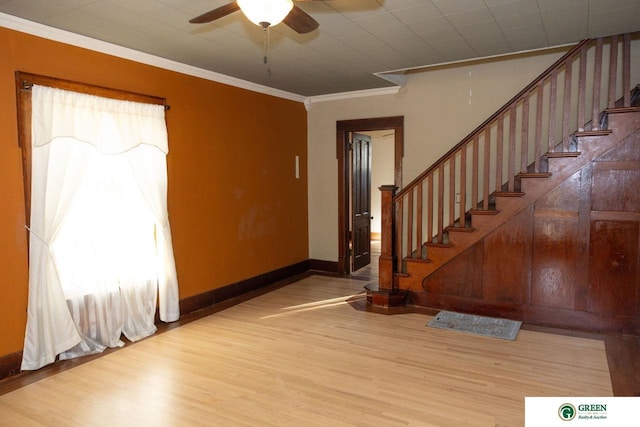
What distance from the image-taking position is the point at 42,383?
3.04 metres

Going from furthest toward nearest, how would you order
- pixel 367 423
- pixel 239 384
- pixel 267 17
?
1. pixel 239 384
2. pixel 367 423
3. pixel 267 17

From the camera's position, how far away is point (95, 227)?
12.0ft

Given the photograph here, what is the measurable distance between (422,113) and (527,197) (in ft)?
6.43

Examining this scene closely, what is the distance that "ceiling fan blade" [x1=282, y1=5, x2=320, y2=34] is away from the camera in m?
2.26

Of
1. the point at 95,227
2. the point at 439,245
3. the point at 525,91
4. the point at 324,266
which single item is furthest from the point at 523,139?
the point at 95,227

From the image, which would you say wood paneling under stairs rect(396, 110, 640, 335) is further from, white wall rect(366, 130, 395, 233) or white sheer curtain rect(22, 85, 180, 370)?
white wall rect(366, 130, 395, 233)

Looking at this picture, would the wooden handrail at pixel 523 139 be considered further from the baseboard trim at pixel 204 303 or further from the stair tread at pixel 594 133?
the baseboard trim at pixel 204 303

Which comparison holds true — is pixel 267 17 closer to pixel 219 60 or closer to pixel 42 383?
pixel 219 60

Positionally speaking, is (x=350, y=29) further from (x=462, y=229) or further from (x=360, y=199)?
(x=360, y=199)

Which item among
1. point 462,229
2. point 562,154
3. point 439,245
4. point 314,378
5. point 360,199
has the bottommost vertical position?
point 314,378

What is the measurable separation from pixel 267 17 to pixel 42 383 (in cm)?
293

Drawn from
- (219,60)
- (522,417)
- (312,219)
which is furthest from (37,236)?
(312,219)

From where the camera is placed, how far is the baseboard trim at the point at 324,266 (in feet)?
21.2

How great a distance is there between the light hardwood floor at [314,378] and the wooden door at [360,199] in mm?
2412
